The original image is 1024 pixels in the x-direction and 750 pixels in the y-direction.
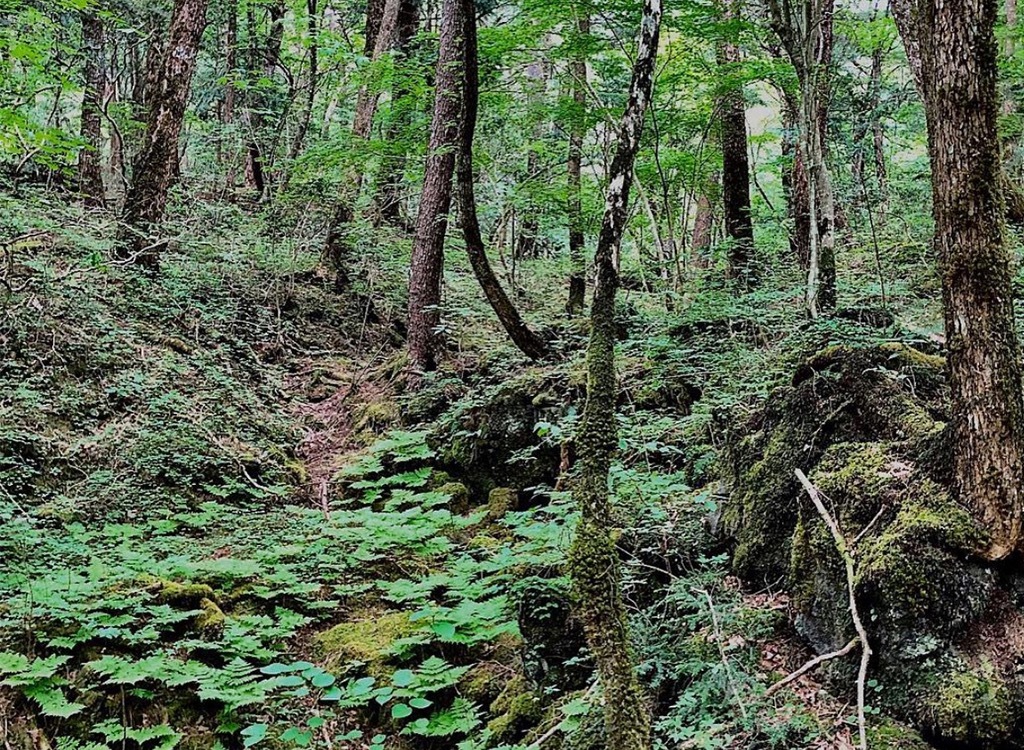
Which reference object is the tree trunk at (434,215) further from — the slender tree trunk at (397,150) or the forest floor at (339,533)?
the slender tree trunk at (397,150)

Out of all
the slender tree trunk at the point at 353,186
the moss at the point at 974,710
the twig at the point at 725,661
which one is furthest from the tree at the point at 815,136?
the slender tree trunk at the point at 353,186

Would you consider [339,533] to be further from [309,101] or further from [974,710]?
[309,101]

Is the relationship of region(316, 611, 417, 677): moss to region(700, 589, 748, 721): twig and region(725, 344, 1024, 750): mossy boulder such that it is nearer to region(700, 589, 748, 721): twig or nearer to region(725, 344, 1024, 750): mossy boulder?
region(700, 589, 748, 721): twig

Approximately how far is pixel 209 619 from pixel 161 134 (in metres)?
7.69

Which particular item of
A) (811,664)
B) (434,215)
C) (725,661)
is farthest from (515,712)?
(434,215)

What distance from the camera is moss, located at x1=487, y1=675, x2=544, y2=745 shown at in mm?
3664

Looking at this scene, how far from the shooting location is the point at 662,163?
10.2 meters

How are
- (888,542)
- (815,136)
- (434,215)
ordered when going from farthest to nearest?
(434,215)
(815,136)
(888,542)

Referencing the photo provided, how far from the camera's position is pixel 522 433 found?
6.95 metres

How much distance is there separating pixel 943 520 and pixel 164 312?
8965mm

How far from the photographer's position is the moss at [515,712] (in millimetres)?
3664

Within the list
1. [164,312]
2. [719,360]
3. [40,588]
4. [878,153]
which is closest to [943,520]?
[719,360]

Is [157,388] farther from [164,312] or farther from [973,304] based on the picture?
[973,304]

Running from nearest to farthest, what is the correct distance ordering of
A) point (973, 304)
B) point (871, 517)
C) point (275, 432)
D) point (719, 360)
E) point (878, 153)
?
point (973, 304), point (871, 517), point (719, 360), point (275, 432), point (878, 153)
